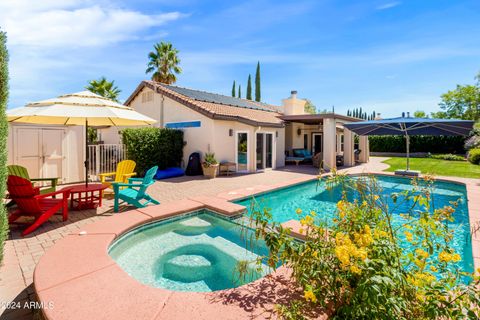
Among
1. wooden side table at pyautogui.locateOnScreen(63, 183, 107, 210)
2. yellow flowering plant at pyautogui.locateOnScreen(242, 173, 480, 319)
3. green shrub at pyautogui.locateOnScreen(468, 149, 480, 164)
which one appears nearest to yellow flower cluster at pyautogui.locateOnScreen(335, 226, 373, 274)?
yellow flowering plant at pyautogui.locateOnScreen(242, 173, 480, 319)

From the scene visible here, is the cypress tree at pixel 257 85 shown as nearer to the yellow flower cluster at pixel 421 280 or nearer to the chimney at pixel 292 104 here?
the chimney at pixel 292 104

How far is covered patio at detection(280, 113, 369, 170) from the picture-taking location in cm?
1608

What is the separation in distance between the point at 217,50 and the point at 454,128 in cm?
1410

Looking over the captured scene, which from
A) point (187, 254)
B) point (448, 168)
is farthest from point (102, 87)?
point (448, 168)

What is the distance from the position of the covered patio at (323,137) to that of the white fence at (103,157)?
11521 millimetres

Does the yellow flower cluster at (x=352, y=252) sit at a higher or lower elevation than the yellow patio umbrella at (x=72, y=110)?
lower

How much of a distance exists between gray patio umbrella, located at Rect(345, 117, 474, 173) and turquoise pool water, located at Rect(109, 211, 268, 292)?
1126cm

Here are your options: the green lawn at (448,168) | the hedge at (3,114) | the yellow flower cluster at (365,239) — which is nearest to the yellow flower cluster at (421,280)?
the yellow flower cluster at (365,239)

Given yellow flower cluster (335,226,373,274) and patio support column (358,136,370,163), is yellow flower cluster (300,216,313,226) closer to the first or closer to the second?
yellow flower cluster (335,226,373,274)

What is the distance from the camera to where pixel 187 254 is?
192 inches

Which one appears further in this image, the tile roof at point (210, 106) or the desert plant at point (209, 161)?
the tile roof at point (210, 106)

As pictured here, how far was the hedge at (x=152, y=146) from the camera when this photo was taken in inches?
502

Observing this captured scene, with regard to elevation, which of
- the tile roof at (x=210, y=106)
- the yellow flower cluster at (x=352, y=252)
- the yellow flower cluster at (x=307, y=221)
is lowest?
the yellow flower cluster at (x=352, y=252)

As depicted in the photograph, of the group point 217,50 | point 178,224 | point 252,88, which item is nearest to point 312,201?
point 178,224
